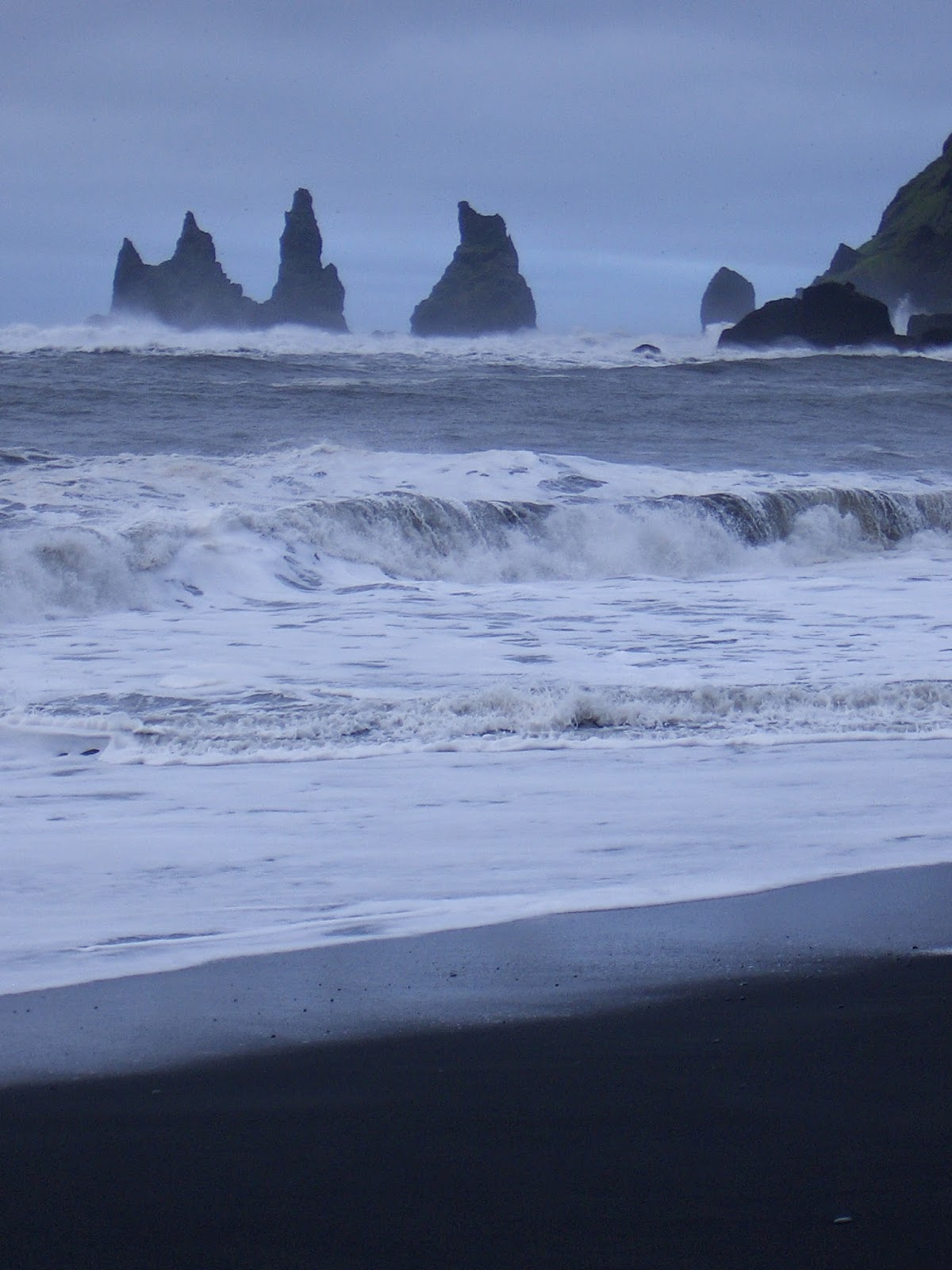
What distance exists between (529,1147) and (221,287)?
54128 mm

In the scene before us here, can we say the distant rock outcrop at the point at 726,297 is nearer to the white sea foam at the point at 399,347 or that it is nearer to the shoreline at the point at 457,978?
the white sea foam at the point at 399,347

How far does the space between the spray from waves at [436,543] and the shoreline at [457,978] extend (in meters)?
6.19

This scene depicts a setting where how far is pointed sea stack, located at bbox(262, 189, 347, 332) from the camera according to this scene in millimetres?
57125

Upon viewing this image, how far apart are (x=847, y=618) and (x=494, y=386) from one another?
16245 mm

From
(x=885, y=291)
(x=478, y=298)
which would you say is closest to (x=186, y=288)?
(x=478, y=298)

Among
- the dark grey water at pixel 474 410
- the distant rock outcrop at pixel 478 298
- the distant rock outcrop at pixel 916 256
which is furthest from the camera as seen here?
the distant rock outcrop at pixel 916 256

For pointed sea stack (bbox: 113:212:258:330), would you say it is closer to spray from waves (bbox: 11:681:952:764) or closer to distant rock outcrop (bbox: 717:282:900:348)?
distant rock outcrop (bbox: 717:282:900:348)

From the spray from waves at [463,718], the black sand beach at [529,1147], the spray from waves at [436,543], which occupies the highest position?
the spray from waves at [436,543]

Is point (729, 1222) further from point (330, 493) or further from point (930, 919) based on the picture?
point (330, 493)

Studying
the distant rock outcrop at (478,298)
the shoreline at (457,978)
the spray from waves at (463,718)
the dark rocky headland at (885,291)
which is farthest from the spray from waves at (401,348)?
the shoreline at (457,978)

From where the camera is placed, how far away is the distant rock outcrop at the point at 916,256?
59438mm

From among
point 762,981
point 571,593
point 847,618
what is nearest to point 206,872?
point 762,981

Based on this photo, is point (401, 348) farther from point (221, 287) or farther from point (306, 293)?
point (306, 293)

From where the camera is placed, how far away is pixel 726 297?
6881cm
